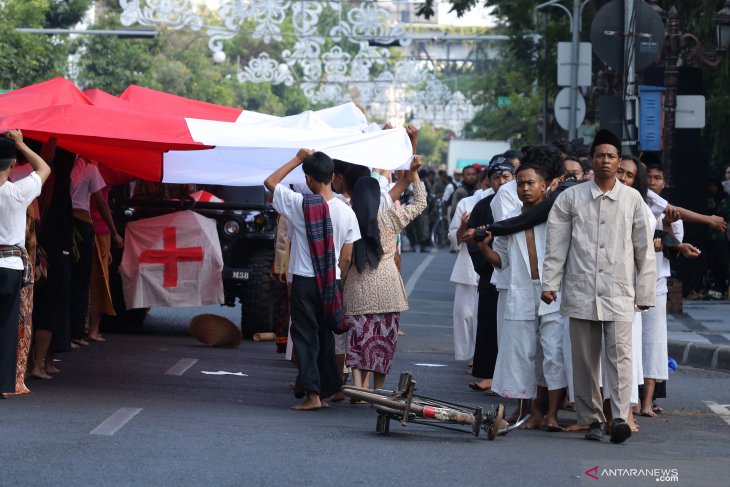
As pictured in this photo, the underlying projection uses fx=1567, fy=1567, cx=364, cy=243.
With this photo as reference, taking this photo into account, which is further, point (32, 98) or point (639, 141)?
point (639, 141)

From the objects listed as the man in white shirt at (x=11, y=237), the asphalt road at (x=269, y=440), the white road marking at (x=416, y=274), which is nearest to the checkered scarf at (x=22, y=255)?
the man in white shirt at (x=11, y=237)

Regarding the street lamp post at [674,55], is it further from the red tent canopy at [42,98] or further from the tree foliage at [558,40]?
the red tent canopy at [42,98]

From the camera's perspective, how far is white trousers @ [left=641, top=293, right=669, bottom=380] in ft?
34.7

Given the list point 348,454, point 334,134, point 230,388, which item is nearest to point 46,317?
point 230,388

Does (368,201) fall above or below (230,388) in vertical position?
above

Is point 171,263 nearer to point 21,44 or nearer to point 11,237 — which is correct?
point 11,237

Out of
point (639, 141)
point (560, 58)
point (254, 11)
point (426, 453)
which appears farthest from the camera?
point (254, 11)

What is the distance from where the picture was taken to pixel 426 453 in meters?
8.56

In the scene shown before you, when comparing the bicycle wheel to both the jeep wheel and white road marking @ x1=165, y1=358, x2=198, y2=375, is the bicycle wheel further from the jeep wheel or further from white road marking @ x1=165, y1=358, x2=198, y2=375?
white road marking @ x1=165, y1=358, x2=198, y2=375

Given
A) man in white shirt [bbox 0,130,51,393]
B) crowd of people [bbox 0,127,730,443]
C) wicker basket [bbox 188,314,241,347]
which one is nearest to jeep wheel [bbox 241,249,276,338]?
wicker basket [bbox 188,314,241,347]

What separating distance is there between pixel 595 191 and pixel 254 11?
2682 cm

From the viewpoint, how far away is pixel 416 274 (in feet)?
90.4

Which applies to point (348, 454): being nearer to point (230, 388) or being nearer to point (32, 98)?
point (230, 388)

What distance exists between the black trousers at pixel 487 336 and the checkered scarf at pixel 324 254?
58.6 inches
